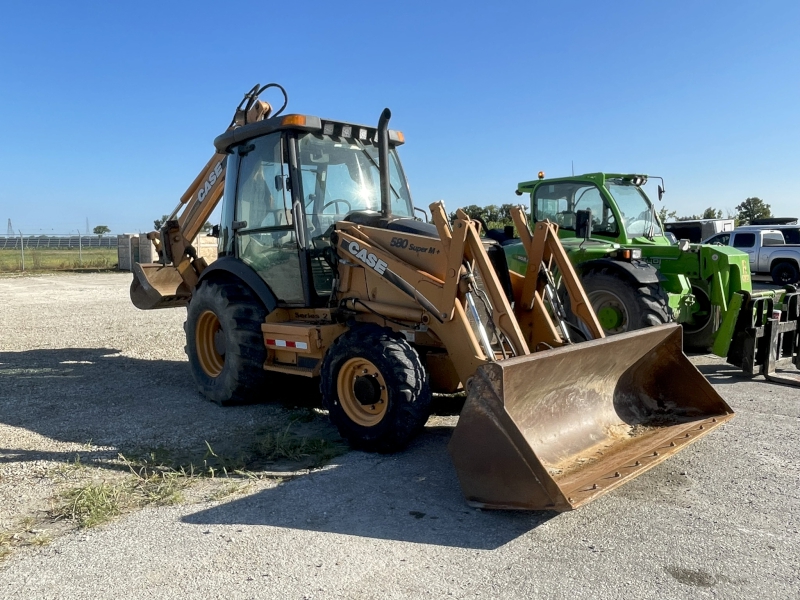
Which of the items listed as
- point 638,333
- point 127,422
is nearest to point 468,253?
point 638,333

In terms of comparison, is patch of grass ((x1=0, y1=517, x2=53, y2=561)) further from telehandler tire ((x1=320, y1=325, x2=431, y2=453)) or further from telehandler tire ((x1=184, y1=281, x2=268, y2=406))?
telehandler tire ((x1=184, y1=281, x2=268, y2=406))

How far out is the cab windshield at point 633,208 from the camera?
29.3ft

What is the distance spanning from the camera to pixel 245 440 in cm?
560

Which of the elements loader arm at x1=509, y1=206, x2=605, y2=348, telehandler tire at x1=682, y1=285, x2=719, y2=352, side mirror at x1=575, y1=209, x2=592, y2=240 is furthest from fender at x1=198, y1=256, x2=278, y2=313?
telehandler tire at x1=682, y1=285, x2=719, y2=352

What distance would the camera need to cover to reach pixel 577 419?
4844 millimetres

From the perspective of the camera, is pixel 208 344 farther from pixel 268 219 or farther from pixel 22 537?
pixel 22 537

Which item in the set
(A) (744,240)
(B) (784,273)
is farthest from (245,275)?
(A) (744,240)

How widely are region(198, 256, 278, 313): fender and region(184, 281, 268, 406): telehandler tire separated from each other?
0.11 metres

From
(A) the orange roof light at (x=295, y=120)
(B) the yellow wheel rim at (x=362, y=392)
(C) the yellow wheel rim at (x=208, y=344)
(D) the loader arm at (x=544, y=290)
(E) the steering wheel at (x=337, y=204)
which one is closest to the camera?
(B) the yellow wheel rim at (x=362, y=392)

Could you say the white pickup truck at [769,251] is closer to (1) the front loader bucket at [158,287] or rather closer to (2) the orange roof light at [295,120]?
(1) the front loader bucket at [158,287]

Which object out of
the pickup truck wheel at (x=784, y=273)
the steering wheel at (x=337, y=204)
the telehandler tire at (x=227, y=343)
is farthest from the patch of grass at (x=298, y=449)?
the pickup truck wheel at (x=784, y=273)

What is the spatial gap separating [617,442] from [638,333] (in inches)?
32.1

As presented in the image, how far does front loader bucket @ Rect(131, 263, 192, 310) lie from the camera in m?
8.29

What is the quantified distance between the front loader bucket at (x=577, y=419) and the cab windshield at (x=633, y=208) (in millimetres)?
3958
